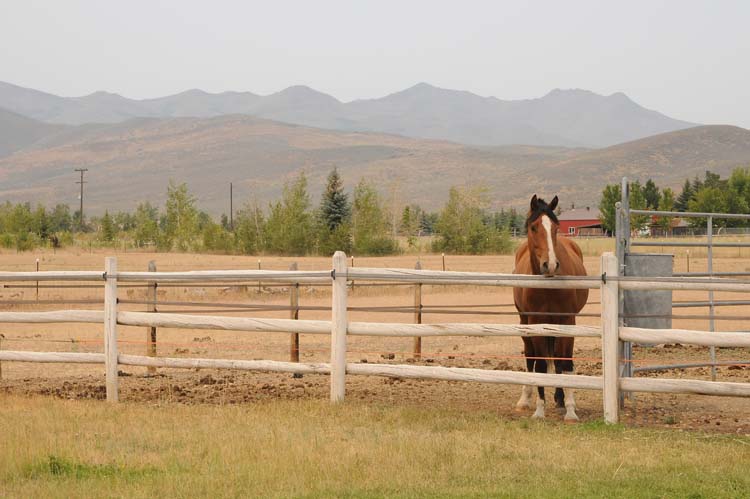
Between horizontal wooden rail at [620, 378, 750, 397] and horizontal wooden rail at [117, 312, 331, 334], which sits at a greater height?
horizontal wooden rail at [117, 312, 331, 334]

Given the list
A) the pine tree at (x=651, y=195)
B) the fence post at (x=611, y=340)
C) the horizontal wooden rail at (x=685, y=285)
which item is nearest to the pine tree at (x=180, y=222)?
the pine tree at (x=651, y=195)

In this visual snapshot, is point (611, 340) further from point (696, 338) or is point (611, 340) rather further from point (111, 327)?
point (111, 327)

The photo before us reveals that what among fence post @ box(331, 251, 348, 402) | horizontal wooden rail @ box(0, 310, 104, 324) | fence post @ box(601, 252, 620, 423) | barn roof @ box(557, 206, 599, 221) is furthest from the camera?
barn roof @ box(557, 206, 599, 221)

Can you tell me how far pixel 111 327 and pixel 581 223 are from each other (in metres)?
116

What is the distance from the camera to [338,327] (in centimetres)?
1097

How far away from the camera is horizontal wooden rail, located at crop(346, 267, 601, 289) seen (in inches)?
399

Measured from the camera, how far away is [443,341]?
2092 centimetres

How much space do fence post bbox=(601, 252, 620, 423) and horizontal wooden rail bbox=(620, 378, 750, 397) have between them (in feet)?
0.41

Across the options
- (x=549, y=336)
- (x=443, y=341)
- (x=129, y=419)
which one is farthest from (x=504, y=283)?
(x=443, y=341)

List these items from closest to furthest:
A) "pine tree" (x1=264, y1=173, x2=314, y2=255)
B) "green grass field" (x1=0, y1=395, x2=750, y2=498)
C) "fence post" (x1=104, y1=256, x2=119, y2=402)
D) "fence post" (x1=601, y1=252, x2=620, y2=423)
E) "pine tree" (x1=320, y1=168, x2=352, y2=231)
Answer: "green grass field" (x1=0, y1=395, x2=750, y2=498) < "fence post" (x1=601, y1=252, x2=620, y2=423) < "fence post" (x1=104, y1=256, x2=119, y2=402) < "pine tree" (x1=320, y1=168, x2=352, y2=231) < "pine tree" (x1=264, y1=173, x2=314, y2=255)

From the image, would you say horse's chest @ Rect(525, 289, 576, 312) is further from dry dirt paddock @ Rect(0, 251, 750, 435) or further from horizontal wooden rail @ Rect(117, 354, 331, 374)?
horizontal wooden rail @ Rect(117, 354, 331, 374)

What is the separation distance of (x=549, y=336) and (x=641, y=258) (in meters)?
2.22

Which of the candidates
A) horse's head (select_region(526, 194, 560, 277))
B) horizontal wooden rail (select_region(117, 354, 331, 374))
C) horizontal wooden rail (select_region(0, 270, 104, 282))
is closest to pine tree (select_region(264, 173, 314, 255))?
horizontal wooden rail (select_region(0, 270, 104, 282))

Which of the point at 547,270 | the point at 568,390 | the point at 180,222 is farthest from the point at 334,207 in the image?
the point at 547,270
